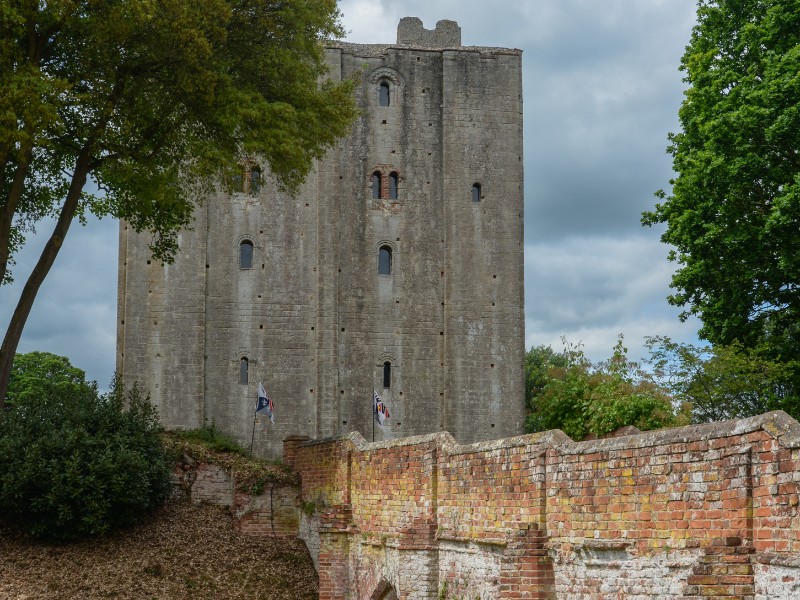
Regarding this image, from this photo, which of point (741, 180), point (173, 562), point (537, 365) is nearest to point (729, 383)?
point (741, 180)

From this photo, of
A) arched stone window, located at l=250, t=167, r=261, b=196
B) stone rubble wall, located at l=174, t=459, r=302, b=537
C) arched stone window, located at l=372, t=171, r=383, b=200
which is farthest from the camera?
arched stone window, located at l=372, t=171, r=383, b=200

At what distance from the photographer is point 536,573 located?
41.0ft

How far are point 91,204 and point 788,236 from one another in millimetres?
15623

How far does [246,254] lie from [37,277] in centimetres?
1637

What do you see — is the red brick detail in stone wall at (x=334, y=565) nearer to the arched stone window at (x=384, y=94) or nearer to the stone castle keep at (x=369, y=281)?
the stone castle keep at (x=369, y=281)

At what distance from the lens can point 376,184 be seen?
3884 centimetres

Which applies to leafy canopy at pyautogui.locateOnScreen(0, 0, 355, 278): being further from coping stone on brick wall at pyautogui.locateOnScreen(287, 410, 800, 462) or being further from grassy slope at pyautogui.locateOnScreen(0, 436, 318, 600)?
coping stone on brick wall at pyautogui.locateOnScreen(287, 410, 800, 462)

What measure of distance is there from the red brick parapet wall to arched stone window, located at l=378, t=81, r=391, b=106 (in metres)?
21.8

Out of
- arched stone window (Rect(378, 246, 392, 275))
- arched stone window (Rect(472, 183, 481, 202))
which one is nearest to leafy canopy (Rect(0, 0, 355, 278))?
arched stone window (Rect(378, 246, 392, 275))

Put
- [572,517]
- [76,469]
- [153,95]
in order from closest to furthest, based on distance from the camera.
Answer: [572,517] < [76,469] < [153,95]

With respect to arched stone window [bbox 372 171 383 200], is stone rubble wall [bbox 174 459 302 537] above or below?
below

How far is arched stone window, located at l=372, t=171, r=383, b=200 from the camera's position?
38.8m

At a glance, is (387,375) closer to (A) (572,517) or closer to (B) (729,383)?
(B) (729,383)

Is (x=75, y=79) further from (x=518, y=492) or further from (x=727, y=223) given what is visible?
(x=727, y=223)
